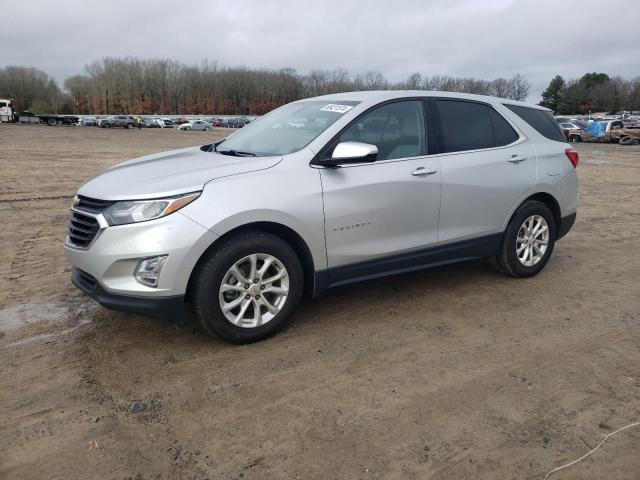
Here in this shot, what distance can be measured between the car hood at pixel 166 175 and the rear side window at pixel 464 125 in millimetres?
1689

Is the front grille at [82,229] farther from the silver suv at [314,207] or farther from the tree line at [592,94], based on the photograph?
the tree line at [592,94]

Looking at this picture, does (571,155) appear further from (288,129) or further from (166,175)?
(166,175)

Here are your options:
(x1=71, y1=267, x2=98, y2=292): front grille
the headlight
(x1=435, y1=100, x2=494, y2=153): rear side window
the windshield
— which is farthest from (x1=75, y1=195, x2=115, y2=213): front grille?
(x1=435, y1=100, x2=494, y2=153): rear side window

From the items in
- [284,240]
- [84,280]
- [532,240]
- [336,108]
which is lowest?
[532,240]

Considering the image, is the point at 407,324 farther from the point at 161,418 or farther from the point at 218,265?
the point at 161,418

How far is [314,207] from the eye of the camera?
12.7 ft

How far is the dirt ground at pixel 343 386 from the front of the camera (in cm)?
263

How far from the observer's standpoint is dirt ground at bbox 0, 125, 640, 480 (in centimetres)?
263

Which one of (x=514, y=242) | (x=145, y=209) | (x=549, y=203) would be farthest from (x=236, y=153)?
(x=549, y=203)

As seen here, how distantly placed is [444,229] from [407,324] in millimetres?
954

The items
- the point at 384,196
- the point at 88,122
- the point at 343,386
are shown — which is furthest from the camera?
the point at 88,122

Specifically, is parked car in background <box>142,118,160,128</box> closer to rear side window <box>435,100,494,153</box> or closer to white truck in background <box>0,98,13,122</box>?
white truck in background <box>0,98,13,122</box>

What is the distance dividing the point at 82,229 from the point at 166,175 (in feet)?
2.27

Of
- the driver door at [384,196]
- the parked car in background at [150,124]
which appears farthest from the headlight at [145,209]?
the parked car in background at [150,124]
